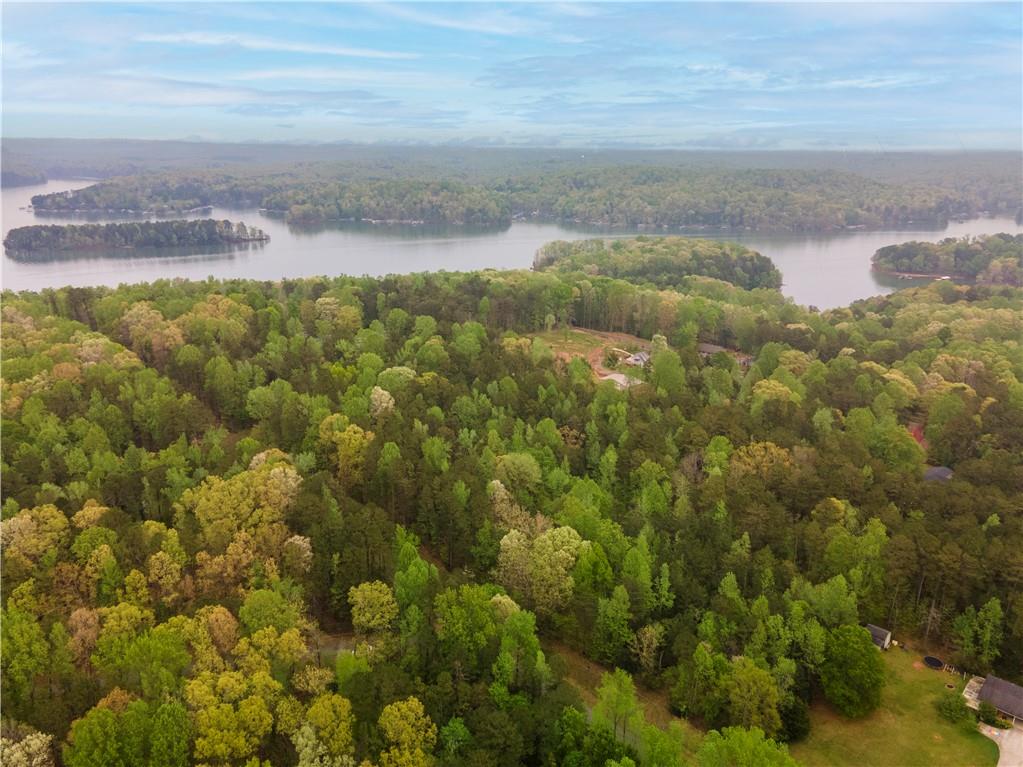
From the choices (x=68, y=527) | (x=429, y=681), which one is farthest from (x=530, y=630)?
(x=68, y=527)

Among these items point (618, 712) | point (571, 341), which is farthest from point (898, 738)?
point (571, 341)

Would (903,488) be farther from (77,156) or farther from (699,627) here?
(77,156)

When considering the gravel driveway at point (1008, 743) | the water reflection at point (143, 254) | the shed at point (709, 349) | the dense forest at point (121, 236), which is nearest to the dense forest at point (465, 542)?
the gravel driveway at point (1008, 743)

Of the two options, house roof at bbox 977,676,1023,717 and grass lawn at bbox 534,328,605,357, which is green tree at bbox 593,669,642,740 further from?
grass lawn at bbox 534,328,605,357

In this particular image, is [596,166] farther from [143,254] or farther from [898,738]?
[898,738]

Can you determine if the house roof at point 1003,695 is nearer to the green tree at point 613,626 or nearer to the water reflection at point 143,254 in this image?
the green tree at point 613,626

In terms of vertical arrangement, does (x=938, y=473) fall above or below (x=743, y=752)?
above


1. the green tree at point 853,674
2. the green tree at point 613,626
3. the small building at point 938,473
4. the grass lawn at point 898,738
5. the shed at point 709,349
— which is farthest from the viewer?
the shed at point 709,349
